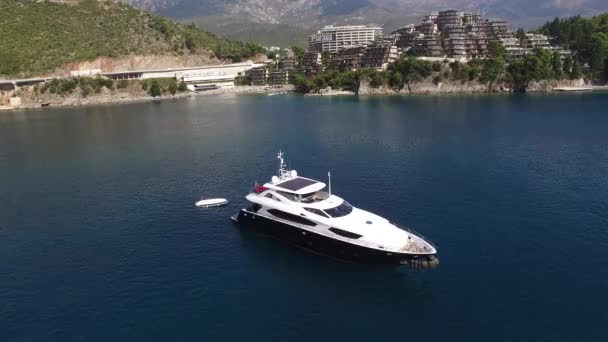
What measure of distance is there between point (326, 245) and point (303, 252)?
10.4 feet

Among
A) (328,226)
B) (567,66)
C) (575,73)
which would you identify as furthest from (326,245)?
(575,73)

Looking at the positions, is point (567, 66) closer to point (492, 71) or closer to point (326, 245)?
point (492, 71)

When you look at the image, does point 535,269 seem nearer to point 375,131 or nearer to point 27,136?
point 375,131

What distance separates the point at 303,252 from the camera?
4600cm

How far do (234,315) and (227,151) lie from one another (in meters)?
58.9

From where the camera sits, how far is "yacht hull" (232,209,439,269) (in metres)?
40.5

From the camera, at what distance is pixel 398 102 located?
16325 cm

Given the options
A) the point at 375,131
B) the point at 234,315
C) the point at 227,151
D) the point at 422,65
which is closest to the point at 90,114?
the point at 227,151

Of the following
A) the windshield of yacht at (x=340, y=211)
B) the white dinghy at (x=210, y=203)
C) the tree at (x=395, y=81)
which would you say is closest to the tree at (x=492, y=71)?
the tree at (x=395, y=81)

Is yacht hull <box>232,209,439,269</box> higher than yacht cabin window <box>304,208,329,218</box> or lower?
lower

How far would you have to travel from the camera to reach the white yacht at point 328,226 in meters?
40.8

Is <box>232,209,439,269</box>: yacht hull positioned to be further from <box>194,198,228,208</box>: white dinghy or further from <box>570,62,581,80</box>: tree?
<box>570,62,581,80</box>: tree

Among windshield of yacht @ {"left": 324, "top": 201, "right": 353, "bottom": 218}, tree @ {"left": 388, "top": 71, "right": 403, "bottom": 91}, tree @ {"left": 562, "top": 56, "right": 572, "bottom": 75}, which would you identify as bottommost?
windshield of yacht @ {"left": 324, "top": 201, "right": 353, "bottom": 218}

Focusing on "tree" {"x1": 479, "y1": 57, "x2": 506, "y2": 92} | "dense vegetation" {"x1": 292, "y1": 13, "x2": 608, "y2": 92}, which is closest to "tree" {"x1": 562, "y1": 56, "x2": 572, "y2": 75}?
"dense vegetation" {"x1": 292, "y1": 13, "x2": 608, "y2": 92}
